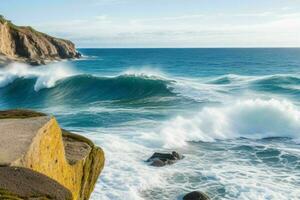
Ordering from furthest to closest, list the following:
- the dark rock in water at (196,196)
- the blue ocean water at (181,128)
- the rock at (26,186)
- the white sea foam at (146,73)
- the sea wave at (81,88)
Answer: the white sea foam at (146,73) → the sea wave at (81,88) → the blue ocean water at (181,128) → the dark rock in water at (196,196) → the rock at (26,186)

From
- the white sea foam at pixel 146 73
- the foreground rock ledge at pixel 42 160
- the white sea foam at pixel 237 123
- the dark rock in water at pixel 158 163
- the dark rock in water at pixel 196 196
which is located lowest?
the white sea foam at pixel 146 73

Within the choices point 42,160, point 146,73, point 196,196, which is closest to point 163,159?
point 196,196

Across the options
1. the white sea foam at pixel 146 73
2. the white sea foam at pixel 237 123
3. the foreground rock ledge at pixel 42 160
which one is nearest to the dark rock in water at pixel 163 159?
the white sea foam at pixel 237 123

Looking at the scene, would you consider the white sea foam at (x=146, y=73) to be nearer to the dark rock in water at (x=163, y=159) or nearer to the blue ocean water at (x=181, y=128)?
the blue ocean water at (x=181, y=128)

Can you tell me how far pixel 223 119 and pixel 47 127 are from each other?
1710 centimetres

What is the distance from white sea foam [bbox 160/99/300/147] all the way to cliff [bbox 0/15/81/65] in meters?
40.9

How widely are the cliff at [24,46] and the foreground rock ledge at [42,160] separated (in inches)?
Result: 2103

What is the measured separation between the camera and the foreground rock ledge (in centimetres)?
387

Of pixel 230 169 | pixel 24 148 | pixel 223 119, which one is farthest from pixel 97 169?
pixel 223 119

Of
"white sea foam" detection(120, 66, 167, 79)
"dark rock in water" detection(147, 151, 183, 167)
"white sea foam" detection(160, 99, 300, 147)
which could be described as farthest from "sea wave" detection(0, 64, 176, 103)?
"dark rock in water" detection(147, 151, 183, 167)

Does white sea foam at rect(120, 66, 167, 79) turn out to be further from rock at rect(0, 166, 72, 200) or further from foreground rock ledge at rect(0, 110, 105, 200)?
rock at rect(0, 166, 72, 200)

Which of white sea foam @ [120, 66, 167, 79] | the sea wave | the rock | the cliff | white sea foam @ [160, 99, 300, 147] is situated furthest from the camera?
the cliff

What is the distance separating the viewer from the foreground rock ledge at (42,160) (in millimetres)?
3869

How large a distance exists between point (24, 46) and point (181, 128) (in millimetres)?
53316
